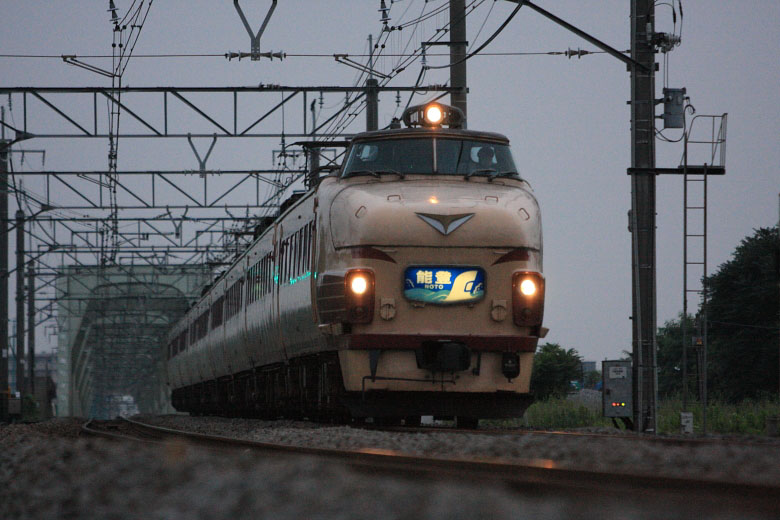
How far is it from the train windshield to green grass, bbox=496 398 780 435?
384 cm

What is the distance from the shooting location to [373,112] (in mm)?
24156

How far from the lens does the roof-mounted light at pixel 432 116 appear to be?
52.2ft

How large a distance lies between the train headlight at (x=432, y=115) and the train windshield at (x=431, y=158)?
3.58 feet

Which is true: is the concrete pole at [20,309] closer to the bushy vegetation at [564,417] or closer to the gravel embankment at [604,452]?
the bushy vegetation at [564,417]

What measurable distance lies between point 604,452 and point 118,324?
69.5 m

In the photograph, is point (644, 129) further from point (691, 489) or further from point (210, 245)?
point (210, 245)

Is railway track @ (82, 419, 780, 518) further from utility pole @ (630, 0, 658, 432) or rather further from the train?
utility pole @ (630, 0, 658, 432)

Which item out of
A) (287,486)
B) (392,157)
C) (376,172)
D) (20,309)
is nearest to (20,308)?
(20,309)

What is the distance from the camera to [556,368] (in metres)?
49.4

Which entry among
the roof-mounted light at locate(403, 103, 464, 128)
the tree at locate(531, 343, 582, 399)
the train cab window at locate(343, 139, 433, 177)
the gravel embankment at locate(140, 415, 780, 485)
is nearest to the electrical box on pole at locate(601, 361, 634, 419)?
the roof-mounted light at locate(403, 103, 464, 128)

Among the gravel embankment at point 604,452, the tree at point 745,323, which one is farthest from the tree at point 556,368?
the gravel embankment at point 604,452

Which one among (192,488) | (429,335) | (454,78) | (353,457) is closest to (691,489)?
(192,488)

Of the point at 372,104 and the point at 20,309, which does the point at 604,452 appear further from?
the point at 20,309

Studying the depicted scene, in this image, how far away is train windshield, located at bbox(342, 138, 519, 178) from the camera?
14539 mm
